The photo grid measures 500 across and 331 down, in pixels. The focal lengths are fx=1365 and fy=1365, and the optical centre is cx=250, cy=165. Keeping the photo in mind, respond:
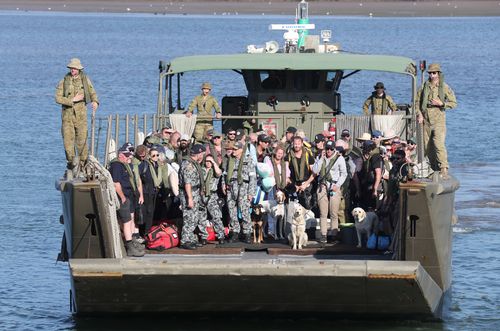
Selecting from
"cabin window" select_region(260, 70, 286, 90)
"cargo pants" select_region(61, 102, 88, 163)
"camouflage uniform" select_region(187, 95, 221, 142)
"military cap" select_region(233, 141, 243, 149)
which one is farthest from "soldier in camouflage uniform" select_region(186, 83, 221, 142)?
"military cap" select_region(233, 141, 243, 149)

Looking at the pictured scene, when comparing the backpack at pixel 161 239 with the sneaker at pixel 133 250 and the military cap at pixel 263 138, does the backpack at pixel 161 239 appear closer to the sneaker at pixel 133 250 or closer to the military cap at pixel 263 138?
the sneaker at pixel 133 250

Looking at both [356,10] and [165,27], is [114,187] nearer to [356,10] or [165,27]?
[165,27]

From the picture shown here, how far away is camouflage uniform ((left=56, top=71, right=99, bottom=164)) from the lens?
17234mm

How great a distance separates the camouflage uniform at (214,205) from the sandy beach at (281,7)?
90.9 metres

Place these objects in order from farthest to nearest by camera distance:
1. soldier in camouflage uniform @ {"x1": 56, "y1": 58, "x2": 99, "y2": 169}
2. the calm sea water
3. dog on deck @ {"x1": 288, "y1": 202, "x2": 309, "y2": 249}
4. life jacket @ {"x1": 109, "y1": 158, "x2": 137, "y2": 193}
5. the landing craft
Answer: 1. the calm sea water
2. soldier in camouflage uniform @ {"x1": 56, "y1": 58, "x2": 99, "y2": 169}
3. dog on deck @ {"x1": 288, "y1": 202, "x2": 309, "y2": 249}
4. life jacket @ {"x1": 109, "y1": 158, "x2": 137, "y2": 193}
5. the landing craft

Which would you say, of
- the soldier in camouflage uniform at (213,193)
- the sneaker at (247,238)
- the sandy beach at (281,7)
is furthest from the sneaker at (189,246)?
the sandy beach at (281,7)

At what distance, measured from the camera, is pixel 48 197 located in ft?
90.9

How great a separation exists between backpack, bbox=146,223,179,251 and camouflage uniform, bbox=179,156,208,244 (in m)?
0.16

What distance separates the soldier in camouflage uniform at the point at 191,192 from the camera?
51.6 feet

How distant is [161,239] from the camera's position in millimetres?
16141

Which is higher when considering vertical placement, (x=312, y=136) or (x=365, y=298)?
(x=312, y=136)

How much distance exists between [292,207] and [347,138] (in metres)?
1.88

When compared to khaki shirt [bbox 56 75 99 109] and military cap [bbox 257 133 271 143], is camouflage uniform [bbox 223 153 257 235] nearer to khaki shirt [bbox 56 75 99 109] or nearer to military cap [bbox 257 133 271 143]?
military cap [bbox 257 133 271 143]

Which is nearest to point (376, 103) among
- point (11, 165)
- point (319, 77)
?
point (319, 77)
